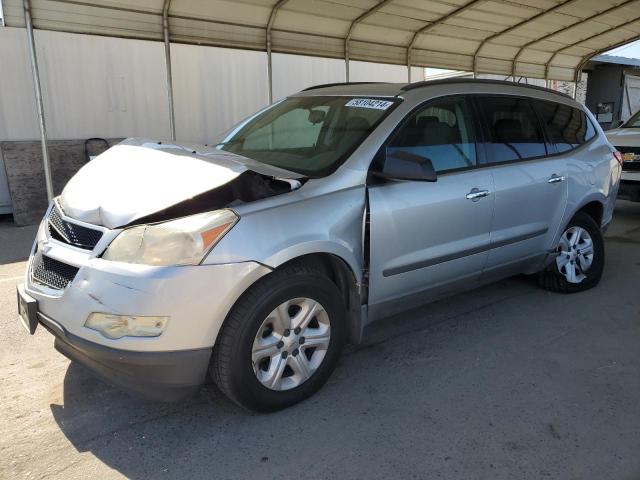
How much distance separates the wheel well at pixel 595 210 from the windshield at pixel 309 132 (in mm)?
2459

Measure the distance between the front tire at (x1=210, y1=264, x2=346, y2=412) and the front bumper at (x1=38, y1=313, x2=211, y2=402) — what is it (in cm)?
15

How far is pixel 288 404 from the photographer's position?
9.68 feet

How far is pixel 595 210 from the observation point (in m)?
4.97

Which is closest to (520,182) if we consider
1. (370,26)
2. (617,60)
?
(370,26)

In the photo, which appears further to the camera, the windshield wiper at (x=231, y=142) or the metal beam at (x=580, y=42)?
the metal beam at (x=580, y=42)

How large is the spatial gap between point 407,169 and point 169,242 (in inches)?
54.7

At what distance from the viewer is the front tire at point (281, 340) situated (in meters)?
2.63

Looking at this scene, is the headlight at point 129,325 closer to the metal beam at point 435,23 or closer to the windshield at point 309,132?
the windshield at point 309,132

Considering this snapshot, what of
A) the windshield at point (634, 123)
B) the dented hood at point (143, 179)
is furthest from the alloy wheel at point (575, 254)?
the windshield at point (634, 123)

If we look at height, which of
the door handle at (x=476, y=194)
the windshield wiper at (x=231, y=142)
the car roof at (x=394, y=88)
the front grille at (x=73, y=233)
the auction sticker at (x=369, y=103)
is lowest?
the door handle at (x=476, y=194)

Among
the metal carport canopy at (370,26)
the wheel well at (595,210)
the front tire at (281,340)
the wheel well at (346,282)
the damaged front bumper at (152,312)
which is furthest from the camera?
the metal carport canopy at (370,26)

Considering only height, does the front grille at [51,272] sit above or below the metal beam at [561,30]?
below

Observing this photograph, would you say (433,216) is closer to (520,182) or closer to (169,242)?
(520,182)

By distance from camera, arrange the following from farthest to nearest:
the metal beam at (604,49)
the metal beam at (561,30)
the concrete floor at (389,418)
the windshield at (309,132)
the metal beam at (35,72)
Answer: the metal beam at (604,49) < the metal beam at (561,30) < the metal beam at (35,72) < the windshield at (309,132) < the concrete floor at (389,418)
